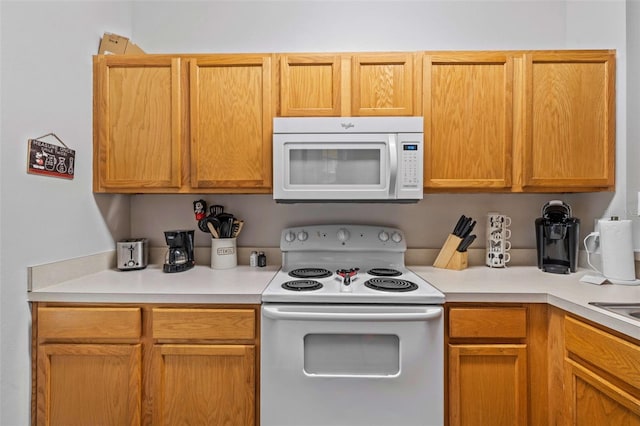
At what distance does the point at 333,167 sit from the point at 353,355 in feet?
2.95

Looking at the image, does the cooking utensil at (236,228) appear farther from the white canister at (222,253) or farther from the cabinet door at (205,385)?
the cabinet door at (205,385)

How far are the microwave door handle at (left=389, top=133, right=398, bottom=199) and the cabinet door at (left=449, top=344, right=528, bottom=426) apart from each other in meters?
0.78

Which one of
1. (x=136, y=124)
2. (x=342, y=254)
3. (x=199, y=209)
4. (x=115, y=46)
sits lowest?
(x=342, y=254)

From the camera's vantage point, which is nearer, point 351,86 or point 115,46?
point 351,86

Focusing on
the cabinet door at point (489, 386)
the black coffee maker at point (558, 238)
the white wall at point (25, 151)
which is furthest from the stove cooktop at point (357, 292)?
the white wall at point (25, 151)

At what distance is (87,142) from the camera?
5.56ft

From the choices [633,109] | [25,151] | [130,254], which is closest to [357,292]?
[130,254]

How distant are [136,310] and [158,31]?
1.76m

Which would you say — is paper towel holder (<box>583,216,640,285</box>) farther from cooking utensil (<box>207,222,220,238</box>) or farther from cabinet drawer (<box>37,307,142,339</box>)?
cabinet drawer (<box>37,307,142,339</box>)

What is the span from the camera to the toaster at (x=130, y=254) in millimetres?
1818

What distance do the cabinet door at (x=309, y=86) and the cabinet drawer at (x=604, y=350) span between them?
4.67 ft

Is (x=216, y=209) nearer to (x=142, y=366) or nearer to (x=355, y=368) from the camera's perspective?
(x=142, y=366)

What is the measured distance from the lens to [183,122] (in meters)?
1.72

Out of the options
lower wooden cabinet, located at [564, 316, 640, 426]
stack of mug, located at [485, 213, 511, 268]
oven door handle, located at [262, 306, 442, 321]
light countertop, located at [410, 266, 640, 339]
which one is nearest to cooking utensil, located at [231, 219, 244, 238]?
oven door handle, located at [262, 306, 442, 321]
